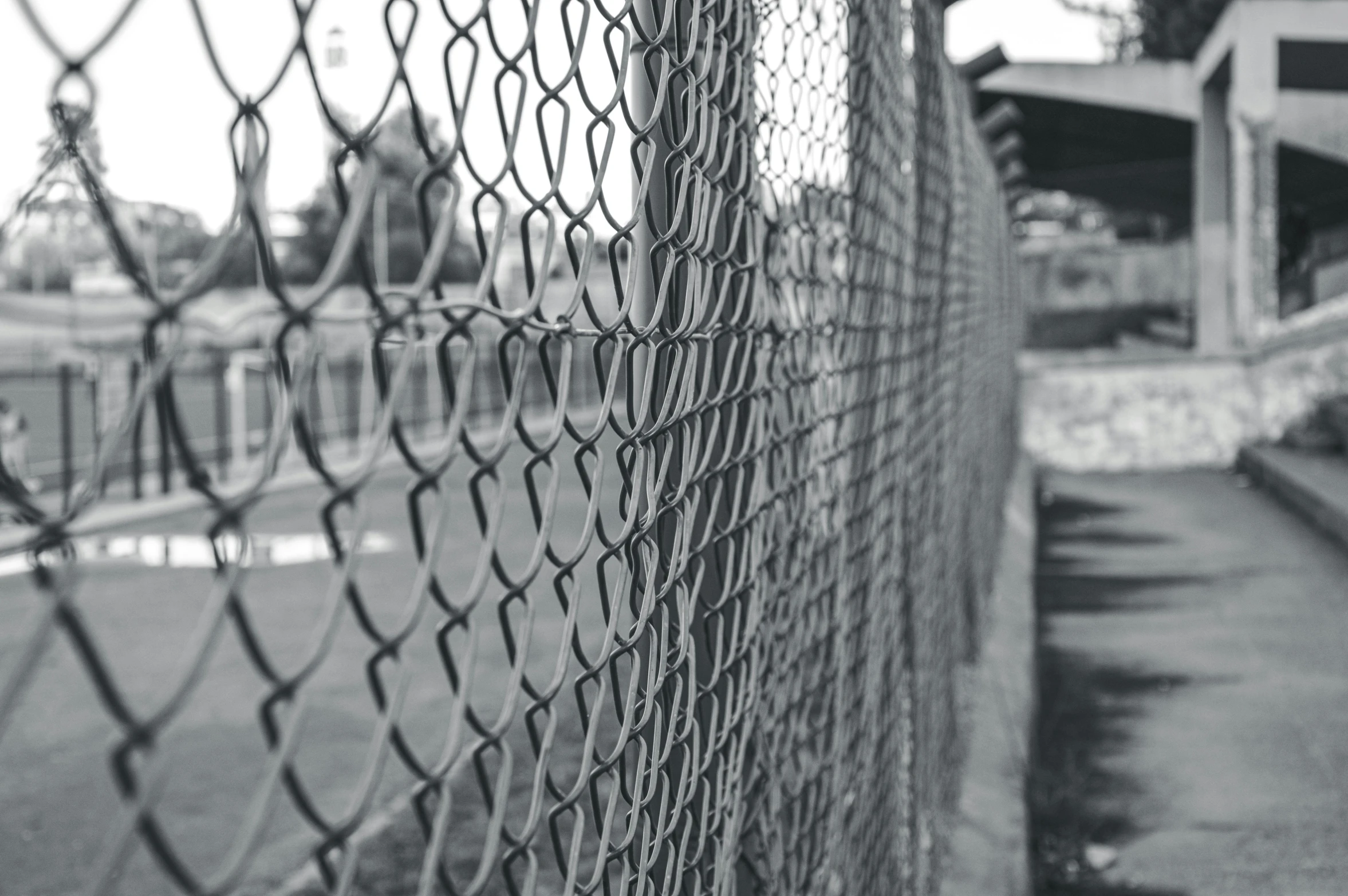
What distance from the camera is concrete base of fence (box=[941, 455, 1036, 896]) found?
3.72 meters

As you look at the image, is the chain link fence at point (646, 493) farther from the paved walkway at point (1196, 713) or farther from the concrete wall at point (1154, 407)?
the concrete wall at point (1154, 407)

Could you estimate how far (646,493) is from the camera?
1411 mm

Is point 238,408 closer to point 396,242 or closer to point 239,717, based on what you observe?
point 239,717

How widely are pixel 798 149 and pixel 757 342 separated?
1.40ft

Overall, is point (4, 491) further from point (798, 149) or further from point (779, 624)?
point (798, 149)

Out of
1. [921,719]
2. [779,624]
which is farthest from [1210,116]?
[779,624]

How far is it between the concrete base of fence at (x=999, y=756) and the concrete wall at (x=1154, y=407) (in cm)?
737

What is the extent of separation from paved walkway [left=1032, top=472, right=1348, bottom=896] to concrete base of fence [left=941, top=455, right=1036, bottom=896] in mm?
224

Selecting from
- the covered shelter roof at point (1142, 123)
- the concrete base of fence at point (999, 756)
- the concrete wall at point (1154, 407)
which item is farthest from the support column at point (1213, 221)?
the concrete base of fence at point (999, 756)

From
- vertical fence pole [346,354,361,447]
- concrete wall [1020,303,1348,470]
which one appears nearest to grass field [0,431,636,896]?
concrete wall [1020,303,1348,470]

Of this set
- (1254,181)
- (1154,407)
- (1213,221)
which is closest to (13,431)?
(1154,407)

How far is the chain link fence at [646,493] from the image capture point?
2.10 ft

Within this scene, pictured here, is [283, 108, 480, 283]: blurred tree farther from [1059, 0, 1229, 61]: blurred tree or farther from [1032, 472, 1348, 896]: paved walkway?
[1059, 0, 1229, 61]: blurred tree

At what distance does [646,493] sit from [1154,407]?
14.5 meters
